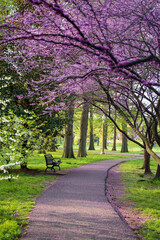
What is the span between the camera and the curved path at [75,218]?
15.6 ft

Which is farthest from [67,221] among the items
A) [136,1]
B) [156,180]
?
[156,180]

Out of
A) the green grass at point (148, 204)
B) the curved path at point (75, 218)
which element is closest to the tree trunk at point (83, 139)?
the green grass at point (148, 204)

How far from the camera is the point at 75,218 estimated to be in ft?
18.8

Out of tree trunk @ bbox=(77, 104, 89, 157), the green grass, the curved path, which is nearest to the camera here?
the curved path

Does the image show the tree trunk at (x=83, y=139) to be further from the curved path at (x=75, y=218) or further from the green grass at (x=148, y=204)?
the curved path at (x=75, y=218)

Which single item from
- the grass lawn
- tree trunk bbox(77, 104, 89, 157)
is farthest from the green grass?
tree trunk bbox(77, 104, 89, 157)

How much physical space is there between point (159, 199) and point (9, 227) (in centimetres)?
535

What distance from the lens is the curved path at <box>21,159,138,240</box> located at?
188 inches

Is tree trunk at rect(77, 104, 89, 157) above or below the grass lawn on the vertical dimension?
above

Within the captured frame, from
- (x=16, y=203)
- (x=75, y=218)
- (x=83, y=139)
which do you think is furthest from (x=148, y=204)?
(x=83, y=139)

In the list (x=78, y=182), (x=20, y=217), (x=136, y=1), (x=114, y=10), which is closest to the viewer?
(x=114, y=10)

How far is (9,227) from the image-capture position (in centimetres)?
511

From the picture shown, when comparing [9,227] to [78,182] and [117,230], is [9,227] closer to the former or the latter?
[117,230]

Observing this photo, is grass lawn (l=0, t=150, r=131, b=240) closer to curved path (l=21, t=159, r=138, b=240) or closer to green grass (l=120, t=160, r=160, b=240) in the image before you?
curved path (l=21, t=159, r=138, b=240)
